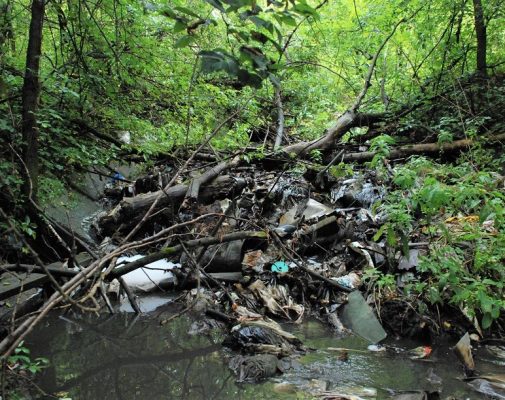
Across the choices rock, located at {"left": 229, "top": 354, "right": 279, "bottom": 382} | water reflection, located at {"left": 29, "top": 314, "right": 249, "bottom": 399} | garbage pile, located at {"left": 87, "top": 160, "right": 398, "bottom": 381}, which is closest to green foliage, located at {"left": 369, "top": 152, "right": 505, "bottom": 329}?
garbage pile, located at {"left": 87, "top": 160, "right": 398, "bottom": 381}

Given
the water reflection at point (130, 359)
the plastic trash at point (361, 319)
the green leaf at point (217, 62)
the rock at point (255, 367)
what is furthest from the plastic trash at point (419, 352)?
the green leaf at point (217, 62)

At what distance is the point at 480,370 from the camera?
10.3ft

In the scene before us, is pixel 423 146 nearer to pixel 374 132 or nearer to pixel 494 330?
pixel 374 132

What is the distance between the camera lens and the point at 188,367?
3.31 meters

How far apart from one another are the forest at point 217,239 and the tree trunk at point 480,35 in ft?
0.08

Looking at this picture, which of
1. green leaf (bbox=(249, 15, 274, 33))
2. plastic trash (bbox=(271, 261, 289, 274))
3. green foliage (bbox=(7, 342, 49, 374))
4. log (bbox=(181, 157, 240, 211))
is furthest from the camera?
log (bbox=(181, 157, 240, 211))

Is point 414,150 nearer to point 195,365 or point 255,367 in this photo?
point 255,367

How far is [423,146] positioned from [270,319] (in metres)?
4.40

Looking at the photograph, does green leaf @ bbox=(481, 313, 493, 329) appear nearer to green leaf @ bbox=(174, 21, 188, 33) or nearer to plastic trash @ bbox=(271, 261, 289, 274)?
plastic trash @ bbox=(271, 261, 289, 274)

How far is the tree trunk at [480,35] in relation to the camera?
6.63m

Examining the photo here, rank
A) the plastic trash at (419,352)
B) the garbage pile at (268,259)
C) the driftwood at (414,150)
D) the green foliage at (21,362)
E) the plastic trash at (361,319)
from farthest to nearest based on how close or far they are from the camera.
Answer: the driftwood at (414,150), the plastic trash at (361,319), the garbage pile at (268,259), the plastic trash at (419,352), the green foliage at (21,362)

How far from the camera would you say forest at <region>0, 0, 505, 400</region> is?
298cm

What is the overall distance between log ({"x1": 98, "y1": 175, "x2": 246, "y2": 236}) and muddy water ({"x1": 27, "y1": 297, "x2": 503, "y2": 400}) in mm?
1963

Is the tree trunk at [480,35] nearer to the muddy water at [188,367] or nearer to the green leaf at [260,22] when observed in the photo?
the muddy water at [188,367]
